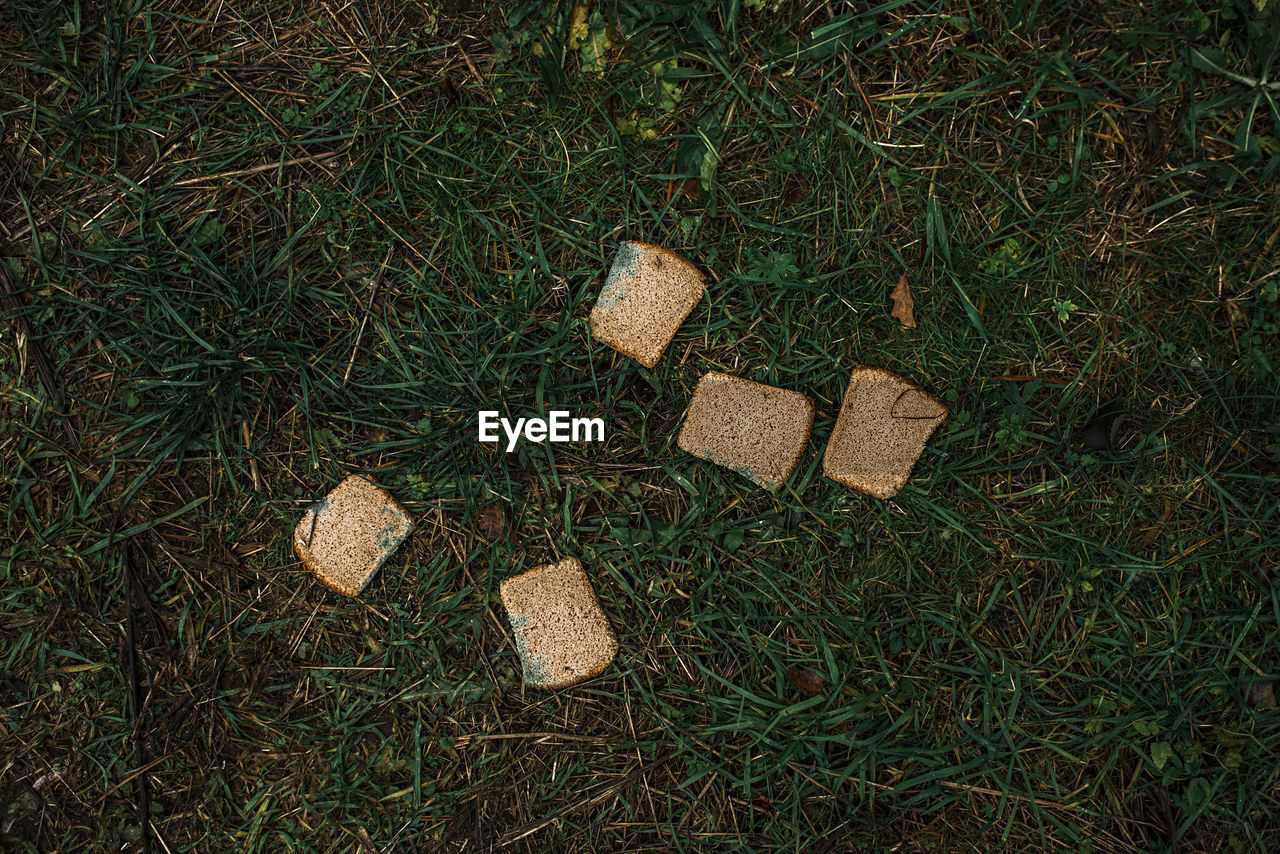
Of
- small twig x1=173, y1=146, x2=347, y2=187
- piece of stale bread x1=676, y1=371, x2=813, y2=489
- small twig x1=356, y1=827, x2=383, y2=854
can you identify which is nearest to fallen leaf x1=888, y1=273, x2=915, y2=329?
piece of stale bread x1=676, y1=371, x2=813, y2=489

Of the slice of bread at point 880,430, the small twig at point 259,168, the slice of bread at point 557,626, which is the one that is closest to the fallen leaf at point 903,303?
the slice of bread at point 880,430

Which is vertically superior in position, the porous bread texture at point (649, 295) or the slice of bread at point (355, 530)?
the porous bread texture at point (649, 295)

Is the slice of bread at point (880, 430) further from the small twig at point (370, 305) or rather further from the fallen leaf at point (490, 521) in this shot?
the small twig at point (370, 305)

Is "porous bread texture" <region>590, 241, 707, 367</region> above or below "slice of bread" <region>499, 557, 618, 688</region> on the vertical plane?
above

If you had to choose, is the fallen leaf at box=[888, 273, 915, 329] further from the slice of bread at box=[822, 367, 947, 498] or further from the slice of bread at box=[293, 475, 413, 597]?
the slice of bread at box=[293, 475, 413, 597]

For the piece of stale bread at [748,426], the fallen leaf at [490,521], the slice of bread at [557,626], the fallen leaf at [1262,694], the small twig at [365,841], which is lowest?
the small twig at [365,841]

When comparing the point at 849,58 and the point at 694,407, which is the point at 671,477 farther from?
the point at 849,58

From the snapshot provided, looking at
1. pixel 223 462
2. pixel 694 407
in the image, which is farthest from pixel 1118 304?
pixel 223 462
